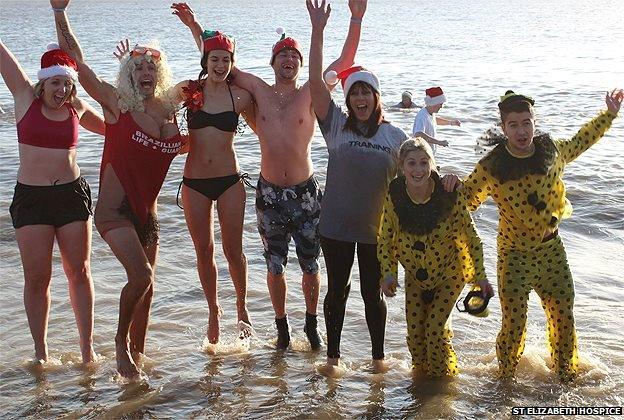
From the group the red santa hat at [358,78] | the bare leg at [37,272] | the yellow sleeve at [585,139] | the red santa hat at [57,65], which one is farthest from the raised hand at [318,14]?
the bare leg at [37,272]

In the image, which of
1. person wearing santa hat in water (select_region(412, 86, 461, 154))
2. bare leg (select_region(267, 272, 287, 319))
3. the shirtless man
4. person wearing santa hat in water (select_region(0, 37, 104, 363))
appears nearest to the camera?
person wearing santa hat in water (select_region(0, 37, 104, 363))

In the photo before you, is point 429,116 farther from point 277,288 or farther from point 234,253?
point 234,253

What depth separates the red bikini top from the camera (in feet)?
19.2

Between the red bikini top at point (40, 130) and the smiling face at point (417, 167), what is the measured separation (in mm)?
2461

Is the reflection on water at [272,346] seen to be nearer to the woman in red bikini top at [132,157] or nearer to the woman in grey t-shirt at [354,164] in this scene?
the woman in red bikini top at [132,157]

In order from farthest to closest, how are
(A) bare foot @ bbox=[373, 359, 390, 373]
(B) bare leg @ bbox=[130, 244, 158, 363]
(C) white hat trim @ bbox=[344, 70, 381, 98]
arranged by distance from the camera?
(A) bare foot @ bbox=[373, 359, 390, 373]
(B) bare leg @ bbox=[130, 244, 158, 363]
(C) white hat trim @ bbox=[344, 70, 381, 98]

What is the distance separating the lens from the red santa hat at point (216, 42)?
20.3ft

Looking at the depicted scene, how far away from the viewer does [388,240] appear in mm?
5602

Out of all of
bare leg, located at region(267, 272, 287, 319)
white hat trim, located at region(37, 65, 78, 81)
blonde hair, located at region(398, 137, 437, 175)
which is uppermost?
white hat trim, located at region(37, 65, 78, 81)

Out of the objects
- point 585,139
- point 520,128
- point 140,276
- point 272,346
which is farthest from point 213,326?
point 585,139

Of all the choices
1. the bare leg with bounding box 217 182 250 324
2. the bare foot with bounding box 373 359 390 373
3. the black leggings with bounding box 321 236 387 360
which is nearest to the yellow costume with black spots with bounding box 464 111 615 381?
the black leggings with bounding box 321 236 387 360

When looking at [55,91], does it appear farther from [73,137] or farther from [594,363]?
[594,363]

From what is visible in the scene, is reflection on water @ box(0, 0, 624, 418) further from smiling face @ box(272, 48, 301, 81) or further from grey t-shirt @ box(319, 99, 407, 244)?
smiling face @ box(272, 48, 301, 81)

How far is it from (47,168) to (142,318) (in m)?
1.36
